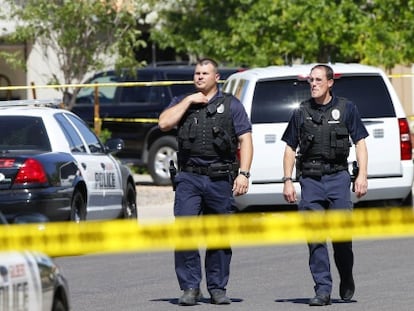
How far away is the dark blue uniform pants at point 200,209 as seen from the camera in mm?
11594

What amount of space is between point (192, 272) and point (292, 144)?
124 centimetres

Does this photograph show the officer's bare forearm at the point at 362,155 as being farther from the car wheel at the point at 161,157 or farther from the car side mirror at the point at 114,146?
the car wheel at the point at 161,157

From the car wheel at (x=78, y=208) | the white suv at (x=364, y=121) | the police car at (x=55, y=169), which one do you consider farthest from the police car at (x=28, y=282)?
the white suv at (x=364, y=121)

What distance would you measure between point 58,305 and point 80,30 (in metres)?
17.4

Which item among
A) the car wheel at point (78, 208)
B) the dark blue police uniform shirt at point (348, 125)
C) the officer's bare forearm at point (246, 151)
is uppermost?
the dark blue police uniform shirt at point (348, 125)

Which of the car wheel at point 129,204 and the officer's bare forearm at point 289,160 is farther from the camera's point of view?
the car wheel at point 129,204

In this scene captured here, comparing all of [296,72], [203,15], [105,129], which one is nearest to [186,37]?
[203,15]

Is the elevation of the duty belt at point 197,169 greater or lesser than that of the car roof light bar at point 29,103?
lesser

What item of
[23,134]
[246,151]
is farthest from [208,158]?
[23,134]

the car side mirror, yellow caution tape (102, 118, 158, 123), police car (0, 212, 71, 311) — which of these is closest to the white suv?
the car side mirror

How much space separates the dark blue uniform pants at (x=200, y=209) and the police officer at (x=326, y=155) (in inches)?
19.2

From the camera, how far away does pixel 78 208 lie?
15.3 meters

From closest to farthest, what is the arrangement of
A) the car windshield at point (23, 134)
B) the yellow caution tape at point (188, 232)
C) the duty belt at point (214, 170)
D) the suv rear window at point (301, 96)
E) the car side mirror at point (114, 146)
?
the yellow caution tape at point (188, 232), the duty belt at point (214, 170), the car windshield at point (23, 134), the car side mirror at point (114, 146), the suv rear window at point (301, 96)

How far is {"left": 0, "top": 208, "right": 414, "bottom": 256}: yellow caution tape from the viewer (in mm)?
8672
